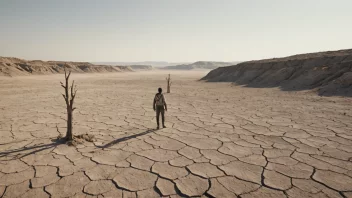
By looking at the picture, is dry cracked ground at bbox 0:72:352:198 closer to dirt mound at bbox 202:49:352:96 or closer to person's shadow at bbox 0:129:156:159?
person's shadow at bbox 0:129:156:159

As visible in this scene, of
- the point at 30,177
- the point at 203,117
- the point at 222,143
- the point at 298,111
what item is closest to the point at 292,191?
the point at 222,143

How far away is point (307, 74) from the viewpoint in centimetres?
1432

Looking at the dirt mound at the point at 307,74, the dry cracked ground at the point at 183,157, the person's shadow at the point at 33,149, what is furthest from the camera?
the dirt mound at the point at 307,74

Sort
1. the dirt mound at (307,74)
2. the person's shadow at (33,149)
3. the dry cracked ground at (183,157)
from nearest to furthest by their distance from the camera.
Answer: the dry cracked ground at (183,157), the person's shadow at (33,149), the dirt mound at (307,74)

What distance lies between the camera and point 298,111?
24.0 ft

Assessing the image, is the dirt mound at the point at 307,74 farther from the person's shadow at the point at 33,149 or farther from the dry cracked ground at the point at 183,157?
the person's shadow at the point at 33,149

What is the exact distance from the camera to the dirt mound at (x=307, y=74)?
36.8 feet

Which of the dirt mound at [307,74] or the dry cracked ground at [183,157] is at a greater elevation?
the dirt mound at [307,74]

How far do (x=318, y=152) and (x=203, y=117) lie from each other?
3.29 meters

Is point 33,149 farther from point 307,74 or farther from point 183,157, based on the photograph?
point 307,74

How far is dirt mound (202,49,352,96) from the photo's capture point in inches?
442

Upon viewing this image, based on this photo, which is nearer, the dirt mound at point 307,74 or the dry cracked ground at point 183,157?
the dry cracked ground at point 183,157

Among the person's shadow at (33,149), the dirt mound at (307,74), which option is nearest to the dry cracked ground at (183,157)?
the person's shadow at (33,149)

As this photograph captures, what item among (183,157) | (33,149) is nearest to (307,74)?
(183,157)
